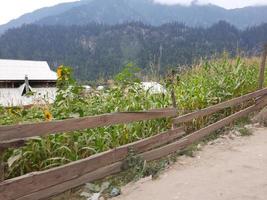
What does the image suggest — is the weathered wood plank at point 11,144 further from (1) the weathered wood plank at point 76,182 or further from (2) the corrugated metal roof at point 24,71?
(2) the corrugated metal roof at point 24,71

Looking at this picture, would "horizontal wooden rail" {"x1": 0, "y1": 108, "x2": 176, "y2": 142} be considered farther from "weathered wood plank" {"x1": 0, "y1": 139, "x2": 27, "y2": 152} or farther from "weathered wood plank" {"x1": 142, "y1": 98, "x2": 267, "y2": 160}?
"weathered wood plank" {"x1": 142, "y1": 98, "x2": 267, "y2": 160}

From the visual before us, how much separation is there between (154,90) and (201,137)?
128 centimetres

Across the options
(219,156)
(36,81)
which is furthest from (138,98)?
(36,81)

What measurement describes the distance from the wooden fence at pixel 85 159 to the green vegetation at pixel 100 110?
0.90 feet

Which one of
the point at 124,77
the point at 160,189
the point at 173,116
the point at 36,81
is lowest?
the point at 36,81

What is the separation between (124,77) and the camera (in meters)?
6.49

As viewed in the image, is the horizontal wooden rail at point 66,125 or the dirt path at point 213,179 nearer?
the horizontal wooden rail at point 66,125

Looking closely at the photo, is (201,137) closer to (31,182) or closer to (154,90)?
(154,90)

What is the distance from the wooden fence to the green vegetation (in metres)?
0.28

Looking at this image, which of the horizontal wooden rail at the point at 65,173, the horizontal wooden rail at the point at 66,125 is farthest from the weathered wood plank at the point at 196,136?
the horizontal wooden rail at the point at 66,125

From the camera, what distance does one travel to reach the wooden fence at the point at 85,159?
3.75 metres

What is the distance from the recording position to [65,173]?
4250mm

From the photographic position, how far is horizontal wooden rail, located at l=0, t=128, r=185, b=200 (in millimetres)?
3729

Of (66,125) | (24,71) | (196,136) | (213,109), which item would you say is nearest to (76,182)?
(66,125)
